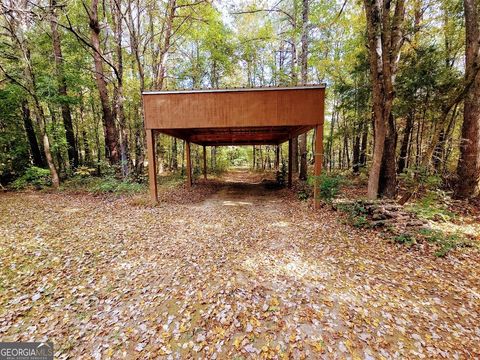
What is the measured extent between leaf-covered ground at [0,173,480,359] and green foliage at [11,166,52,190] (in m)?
5.09

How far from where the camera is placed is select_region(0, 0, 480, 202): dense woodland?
646 cm

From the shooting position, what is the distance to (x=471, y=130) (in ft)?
22.1

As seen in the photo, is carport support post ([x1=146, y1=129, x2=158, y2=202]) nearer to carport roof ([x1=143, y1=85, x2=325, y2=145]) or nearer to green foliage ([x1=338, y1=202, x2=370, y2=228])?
carport roof ([x1=143, y1=85, x2=325, y2=145])

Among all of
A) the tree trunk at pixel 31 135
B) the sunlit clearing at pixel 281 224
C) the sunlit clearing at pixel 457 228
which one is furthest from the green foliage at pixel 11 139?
the sunlit clearing at pixel 457 228

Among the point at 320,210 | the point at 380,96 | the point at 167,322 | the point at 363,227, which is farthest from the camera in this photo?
the point at 320,210

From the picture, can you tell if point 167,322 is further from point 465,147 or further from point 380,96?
point 465,147

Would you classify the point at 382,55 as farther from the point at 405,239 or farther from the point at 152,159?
the point at 152,159

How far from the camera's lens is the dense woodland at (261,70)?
6.46 m

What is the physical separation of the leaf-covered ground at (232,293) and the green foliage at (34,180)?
5090mm

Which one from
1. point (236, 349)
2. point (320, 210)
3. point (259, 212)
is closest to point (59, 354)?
point (236, 349)

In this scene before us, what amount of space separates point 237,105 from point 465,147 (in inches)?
287

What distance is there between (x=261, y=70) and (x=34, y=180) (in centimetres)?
1779

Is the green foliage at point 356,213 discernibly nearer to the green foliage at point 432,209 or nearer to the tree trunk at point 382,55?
the tree trunk at point 382,55

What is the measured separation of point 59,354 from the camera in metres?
2.48
